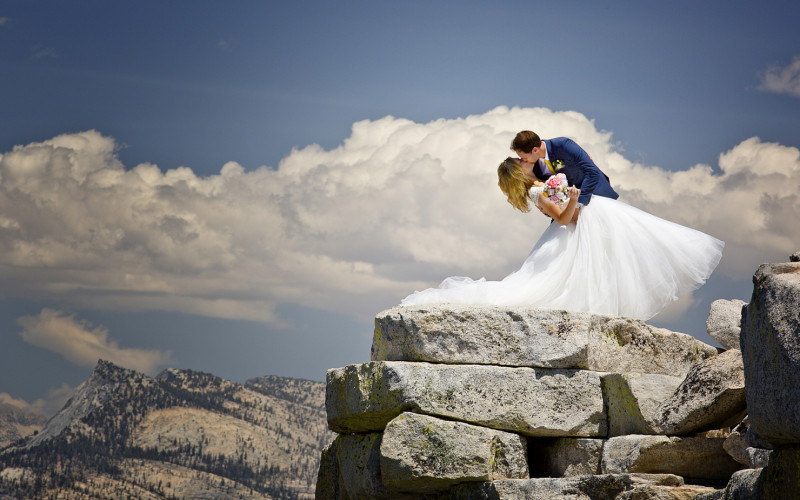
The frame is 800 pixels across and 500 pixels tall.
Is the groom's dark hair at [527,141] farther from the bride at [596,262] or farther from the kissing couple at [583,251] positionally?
the bride at [596,262]

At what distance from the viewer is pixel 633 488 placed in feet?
26.0

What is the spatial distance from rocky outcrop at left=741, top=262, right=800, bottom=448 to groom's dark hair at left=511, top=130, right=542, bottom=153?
240 inches

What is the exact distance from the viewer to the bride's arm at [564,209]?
11.2 metres

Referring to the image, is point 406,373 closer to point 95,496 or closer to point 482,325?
point 482,325

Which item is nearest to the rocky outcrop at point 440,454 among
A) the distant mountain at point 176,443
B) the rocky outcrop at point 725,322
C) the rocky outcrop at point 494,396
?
the rocky outcrop at point 494,396

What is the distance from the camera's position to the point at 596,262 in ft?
36.4

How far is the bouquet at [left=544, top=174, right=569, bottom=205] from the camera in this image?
1131cm

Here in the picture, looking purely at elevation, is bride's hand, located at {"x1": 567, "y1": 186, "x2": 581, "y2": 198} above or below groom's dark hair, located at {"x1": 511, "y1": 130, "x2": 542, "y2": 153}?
below

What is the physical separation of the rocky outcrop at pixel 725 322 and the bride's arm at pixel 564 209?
228 centimetres

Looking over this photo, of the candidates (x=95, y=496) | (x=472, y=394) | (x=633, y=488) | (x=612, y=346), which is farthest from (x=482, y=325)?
(x=95, y=496)

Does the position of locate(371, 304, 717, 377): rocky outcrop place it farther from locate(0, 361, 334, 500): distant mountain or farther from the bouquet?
locate(0, 361, 334, 500): distant mountain


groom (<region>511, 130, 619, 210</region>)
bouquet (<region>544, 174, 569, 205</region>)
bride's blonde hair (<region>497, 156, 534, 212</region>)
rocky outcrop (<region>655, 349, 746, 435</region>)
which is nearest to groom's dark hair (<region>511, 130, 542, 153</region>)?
groom (<region>511, 130, 619, 210</region>)

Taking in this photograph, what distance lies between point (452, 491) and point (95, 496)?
129m

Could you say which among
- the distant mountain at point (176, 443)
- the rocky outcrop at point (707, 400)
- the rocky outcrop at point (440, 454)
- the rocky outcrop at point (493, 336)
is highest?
the distant mountain at point (176, 443)
